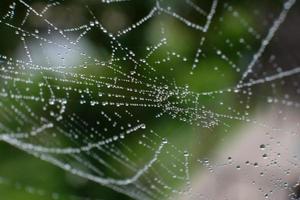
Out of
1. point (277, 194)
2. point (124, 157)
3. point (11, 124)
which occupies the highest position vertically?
point (277, 194)

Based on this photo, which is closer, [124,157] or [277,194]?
[277,194]

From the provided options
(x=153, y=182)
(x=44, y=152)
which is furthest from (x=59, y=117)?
(x=153, y=182)

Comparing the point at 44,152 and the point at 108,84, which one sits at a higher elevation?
the point at 108,84

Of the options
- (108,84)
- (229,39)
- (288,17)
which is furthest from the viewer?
(108,84)

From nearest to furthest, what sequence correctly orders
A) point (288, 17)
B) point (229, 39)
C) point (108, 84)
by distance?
point (288, 17) → point (229, 39) → point (108, 84)

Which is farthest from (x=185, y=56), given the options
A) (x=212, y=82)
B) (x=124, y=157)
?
(x=124, y=157)

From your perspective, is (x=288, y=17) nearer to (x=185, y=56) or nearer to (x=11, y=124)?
(x=185, y=56)

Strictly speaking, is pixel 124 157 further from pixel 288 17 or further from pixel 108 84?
pixel 288 17
